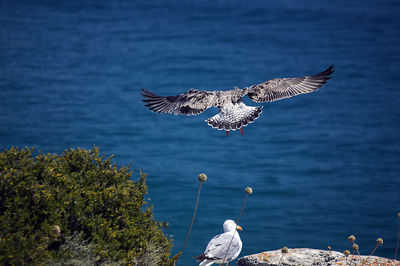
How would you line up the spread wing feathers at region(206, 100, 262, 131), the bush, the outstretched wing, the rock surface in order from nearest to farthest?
the bush
the rock surface
the spread wing feathers at region(206, 100, 262, 131)
the outstretched wing

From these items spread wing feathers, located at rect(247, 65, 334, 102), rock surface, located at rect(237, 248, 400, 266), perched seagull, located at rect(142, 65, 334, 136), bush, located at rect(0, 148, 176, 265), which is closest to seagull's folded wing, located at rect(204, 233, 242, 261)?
rock surface, located at rect(237, 248, 400, 266)

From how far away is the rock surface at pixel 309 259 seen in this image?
19.5 feet

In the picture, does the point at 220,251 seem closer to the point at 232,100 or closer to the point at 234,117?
the point at 234,117

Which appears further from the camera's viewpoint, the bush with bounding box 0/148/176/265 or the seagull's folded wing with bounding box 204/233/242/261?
the seagull's folded wing with bounding box 204/233/242/261

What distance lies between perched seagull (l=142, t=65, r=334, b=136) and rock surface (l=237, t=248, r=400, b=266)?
6.08ft

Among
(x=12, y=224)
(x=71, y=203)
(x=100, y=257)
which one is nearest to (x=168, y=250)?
(x=100, y=257)

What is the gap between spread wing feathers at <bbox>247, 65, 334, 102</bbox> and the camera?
7.46 m

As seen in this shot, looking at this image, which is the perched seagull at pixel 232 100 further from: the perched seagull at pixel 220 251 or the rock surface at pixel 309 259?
the rock surface at pixel 309 259

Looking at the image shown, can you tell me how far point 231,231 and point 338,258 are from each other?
4.91 ft

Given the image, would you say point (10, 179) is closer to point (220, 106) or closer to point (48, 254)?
point (48, 254)

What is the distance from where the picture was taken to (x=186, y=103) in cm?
735

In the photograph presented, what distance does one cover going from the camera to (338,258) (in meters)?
6.07

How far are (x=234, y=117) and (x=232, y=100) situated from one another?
362 mm

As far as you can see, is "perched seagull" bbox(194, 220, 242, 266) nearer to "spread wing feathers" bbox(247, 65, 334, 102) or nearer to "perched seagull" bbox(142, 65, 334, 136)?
"perched seagull" bbox(142, 65, 334, 136)
